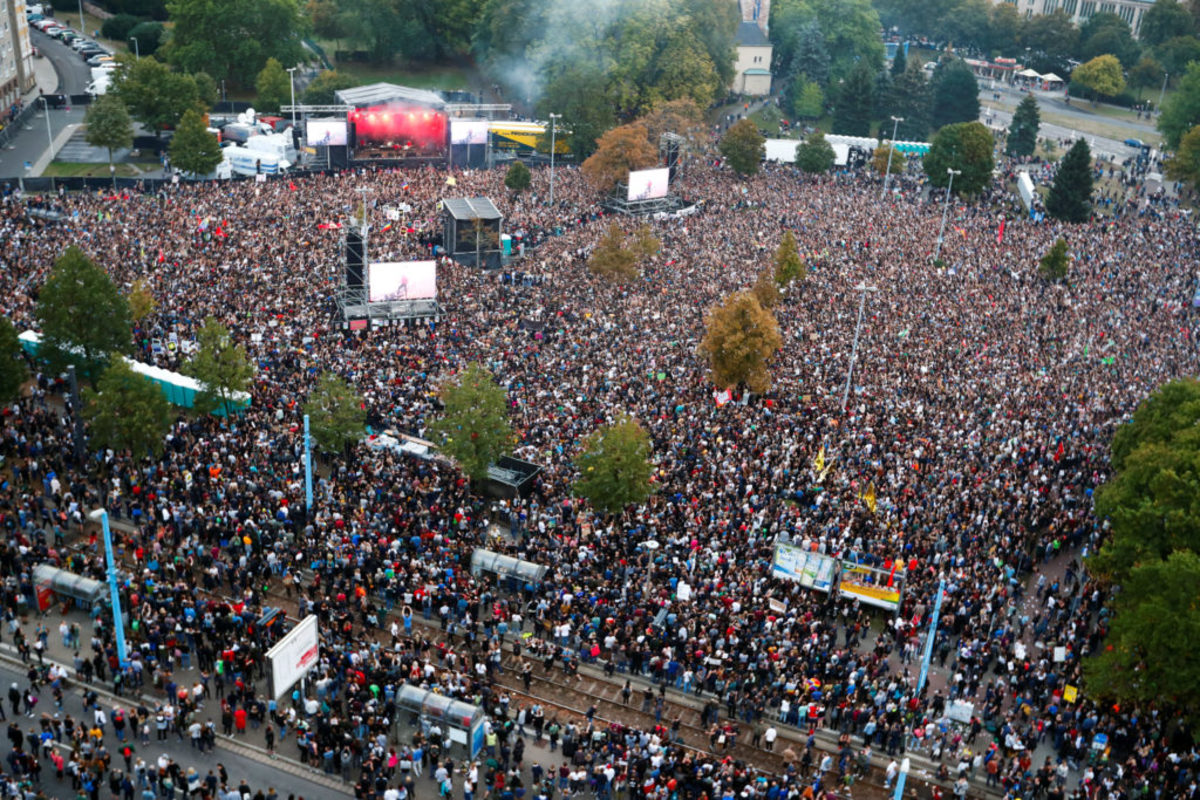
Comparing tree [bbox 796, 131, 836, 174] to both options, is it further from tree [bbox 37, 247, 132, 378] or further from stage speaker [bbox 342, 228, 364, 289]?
tree [bbox 37, 247, 132, 378]

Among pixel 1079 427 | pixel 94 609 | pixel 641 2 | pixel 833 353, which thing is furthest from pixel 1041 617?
pixel 641 2

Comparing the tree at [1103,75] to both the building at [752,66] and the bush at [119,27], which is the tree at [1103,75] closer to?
the building at [752,66]

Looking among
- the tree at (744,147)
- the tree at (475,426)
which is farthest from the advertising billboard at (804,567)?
the tree at (744,147)

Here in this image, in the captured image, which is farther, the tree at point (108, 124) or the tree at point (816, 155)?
the tree at point (816, 155)

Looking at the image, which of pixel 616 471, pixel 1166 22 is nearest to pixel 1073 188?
pixel 616 471

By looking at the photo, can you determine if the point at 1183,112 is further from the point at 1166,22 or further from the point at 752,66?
the point at 752,66

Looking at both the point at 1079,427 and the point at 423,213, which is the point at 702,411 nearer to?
the point at 1079,427
